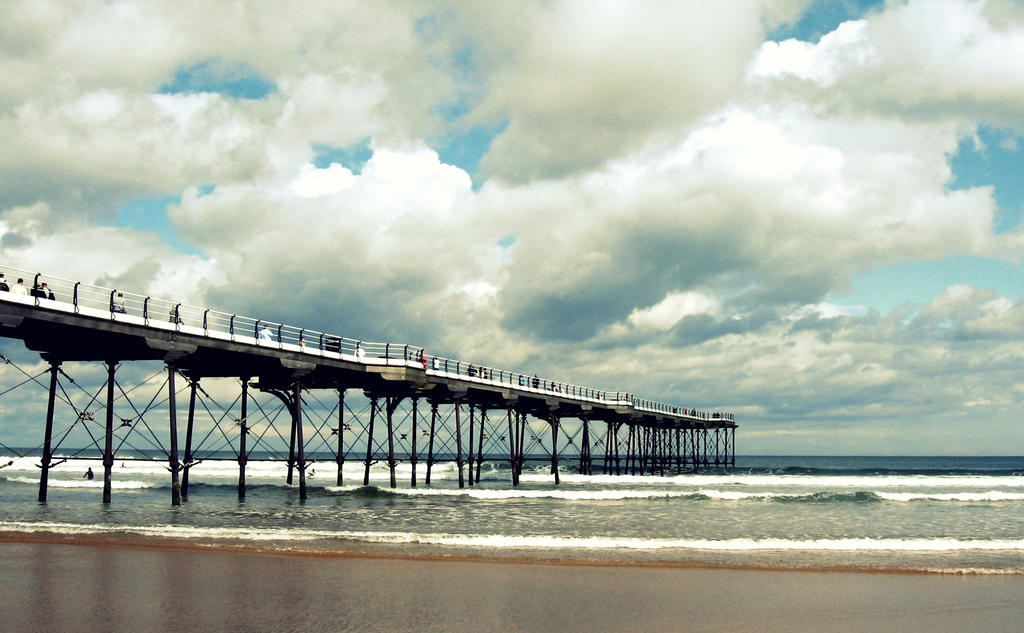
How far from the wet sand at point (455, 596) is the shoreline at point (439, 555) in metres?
0.18

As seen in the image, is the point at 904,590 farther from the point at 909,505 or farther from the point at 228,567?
the point at 909,505

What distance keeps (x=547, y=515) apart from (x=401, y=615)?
1728 centimetres

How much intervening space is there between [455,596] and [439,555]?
4.44m

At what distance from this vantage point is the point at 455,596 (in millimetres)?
12078

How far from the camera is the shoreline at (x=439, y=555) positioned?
49.4 ft

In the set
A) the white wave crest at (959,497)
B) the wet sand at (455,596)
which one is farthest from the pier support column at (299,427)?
the white wave crest at (959,497)

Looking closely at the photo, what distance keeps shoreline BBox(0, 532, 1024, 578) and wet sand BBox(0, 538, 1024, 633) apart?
0.60ft

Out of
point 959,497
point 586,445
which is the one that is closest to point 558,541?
point 959,497

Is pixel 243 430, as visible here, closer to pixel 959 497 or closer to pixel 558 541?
pixel 558 541

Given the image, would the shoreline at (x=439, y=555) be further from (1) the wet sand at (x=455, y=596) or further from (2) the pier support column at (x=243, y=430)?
(2) the pier support column at (x=243, y=430)

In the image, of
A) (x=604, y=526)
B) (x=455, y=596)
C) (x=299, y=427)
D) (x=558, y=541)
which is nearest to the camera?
(x=455, y=596)

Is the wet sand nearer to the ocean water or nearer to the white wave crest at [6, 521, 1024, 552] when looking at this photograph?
the ocean water

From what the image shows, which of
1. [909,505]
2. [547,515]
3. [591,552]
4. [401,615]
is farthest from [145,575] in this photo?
[909,505]

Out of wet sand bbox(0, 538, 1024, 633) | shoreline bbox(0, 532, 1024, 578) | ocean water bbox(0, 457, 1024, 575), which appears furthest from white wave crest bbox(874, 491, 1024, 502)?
wet sand bbox(0, 538, 1024, 633)
